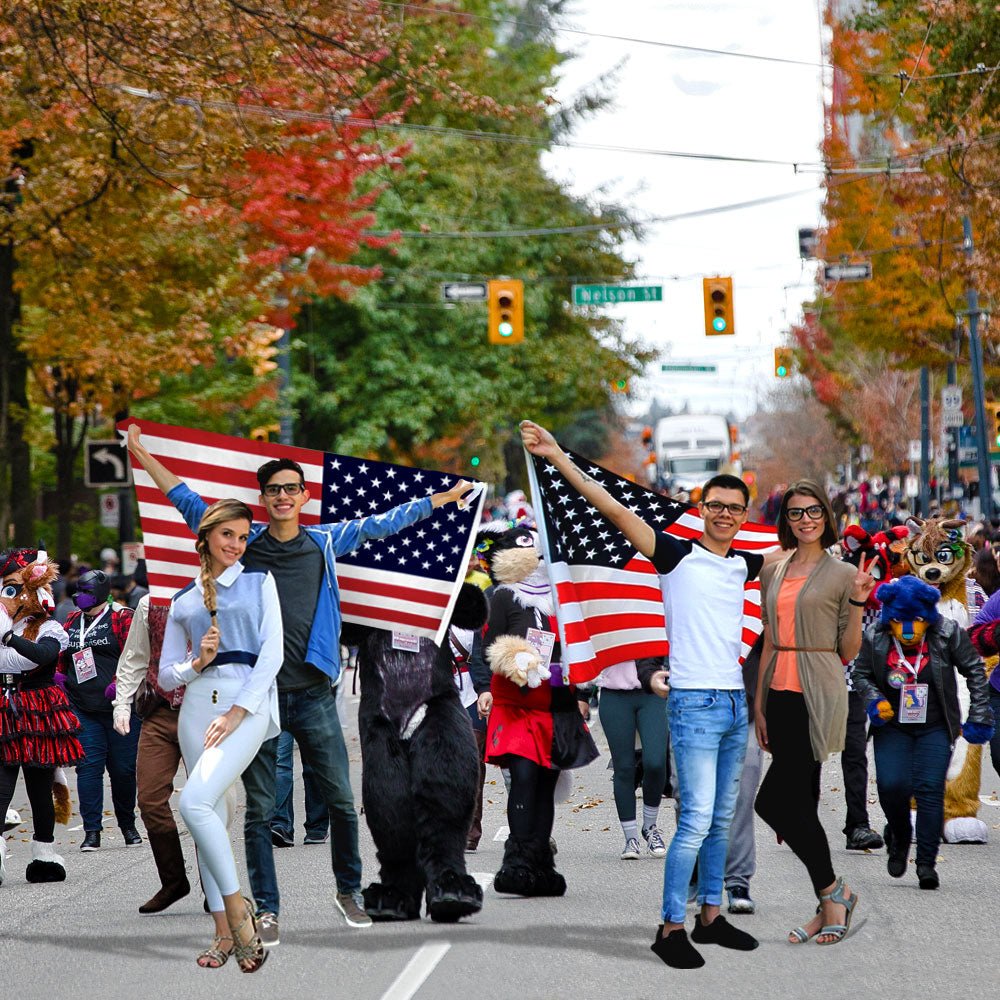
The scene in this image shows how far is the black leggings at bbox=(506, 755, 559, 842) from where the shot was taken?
376 inches

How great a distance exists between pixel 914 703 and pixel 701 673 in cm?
213

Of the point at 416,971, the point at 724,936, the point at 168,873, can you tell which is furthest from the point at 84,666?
the point at 724,936

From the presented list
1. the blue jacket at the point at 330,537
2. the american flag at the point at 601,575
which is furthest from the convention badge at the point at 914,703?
the blue jacket at the point at 330,537

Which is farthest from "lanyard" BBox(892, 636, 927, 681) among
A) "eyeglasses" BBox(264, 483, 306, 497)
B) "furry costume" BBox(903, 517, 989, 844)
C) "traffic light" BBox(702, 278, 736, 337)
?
"traffic light" BBox(702, 278, 736, 337)

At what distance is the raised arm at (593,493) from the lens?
8023 millimetres

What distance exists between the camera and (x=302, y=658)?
8.34 meters

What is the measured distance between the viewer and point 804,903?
30.8ft

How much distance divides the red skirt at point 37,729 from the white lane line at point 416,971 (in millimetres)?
3346

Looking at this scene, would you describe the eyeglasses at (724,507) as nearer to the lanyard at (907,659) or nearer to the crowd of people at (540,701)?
the crowd of people at (540,701)

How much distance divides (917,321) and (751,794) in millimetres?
32941

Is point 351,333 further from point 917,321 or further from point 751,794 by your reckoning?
point 751,794

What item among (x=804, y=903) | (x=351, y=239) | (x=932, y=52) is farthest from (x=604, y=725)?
(x=351, y=239)

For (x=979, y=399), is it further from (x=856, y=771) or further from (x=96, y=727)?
(x=96, y=727)

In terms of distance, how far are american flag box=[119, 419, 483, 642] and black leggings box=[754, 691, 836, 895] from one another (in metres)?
1.69
